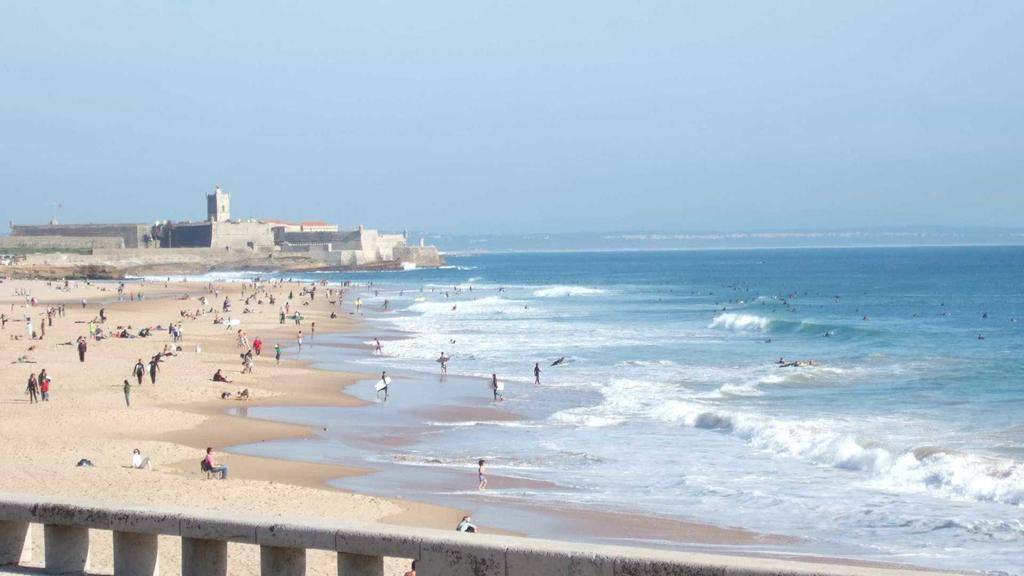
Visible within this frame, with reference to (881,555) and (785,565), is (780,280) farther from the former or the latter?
(785,565)

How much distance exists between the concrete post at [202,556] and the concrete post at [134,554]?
0.61 feet

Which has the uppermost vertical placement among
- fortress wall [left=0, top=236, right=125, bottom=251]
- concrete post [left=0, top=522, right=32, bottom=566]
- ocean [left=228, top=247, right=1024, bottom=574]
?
concrete post [left=0, top=522, right=32, bottom=566]

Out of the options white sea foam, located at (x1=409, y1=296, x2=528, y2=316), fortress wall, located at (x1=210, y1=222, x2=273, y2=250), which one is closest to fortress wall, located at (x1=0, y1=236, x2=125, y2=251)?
fortress wall, located at (x1=210, y1=222, x2=273, y2=250)

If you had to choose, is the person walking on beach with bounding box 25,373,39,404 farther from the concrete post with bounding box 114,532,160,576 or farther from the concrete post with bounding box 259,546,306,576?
the concrete post with bounding box 259,546,306,576

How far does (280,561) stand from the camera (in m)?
4.99

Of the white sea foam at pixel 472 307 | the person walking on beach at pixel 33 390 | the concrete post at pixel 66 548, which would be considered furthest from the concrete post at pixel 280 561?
the white sea foam at pixel 472 307

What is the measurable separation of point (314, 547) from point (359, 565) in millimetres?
199

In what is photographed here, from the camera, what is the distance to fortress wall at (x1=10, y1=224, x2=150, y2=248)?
4857 inches

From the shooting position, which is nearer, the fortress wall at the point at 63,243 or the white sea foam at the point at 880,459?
the white sea foam at the point at 880,459

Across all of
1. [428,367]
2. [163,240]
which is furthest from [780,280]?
[428,367]

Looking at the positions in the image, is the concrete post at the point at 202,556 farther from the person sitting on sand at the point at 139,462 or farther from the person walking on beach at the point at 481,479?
the person sitting on sand at the point at 139,462

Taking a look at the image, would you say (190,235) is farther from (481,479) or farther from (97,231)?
(481,479)

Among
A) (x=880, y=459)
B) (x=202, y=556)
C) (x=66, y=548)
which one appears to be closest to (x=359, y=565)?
(x=202, y=556)

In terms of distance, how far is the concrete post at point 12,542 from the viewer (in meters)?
5.44
